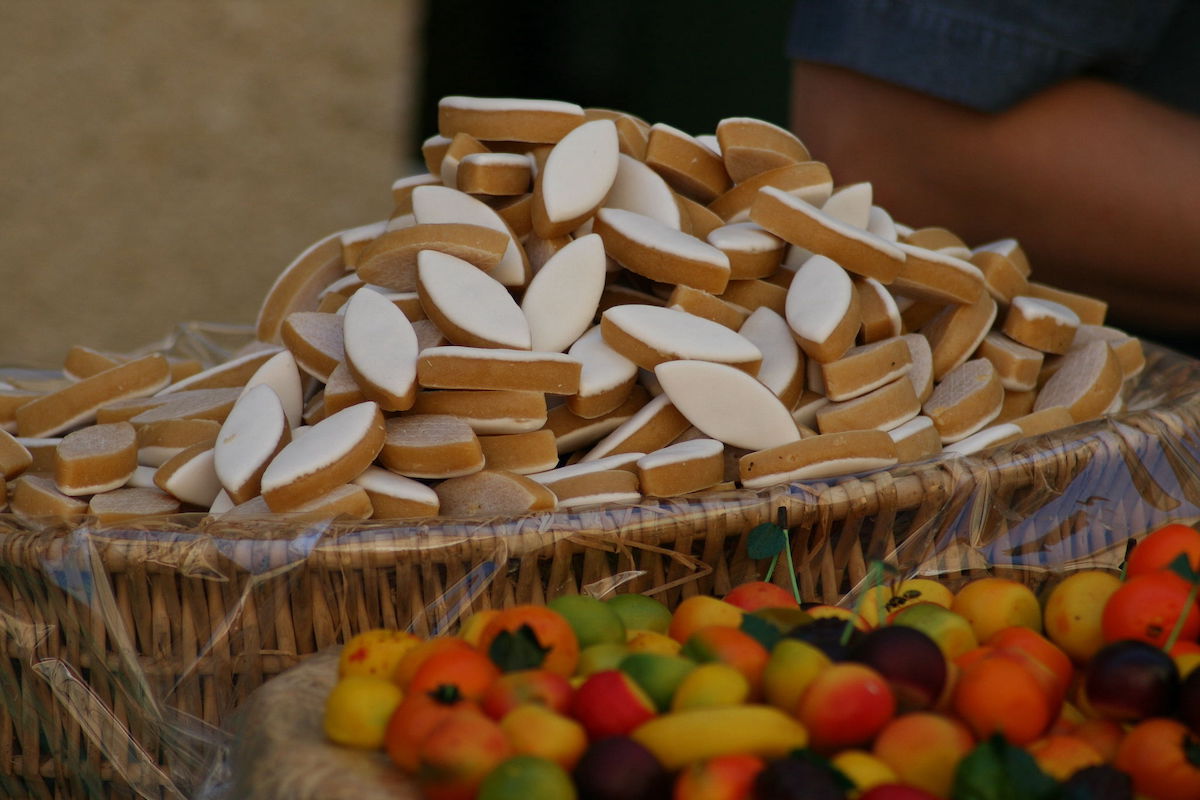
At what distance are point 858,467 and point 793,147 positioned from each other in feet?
1.28

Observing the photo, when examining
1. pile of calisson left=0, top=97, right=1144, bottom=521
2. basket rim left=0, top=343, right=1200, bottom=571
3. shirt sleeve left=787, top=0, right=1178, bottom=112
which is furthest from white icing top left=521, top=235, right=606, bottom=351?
shirt sleeve left=787, top=0, right=1178, bottom=112

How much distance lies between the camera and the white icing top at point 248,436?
0.80 metres

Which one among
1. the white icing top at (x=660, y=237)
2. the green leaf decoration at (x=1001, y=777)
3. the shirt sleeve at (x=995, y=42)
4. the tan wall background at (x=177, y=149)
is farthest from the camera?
the tan wall background at (x=177, y=149)

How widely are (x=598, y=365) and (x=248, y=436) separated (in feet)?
0.88

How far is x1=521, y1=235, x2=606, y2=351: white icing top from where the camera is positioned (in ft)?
2.99

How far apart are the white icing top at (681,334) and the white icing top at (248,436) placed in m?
0.27

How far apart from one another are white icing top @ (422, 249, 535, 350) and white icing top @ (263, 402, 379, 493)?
0.10 m

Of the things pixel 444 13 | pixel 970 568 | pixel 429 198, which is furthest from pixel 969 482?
pixel 444 13

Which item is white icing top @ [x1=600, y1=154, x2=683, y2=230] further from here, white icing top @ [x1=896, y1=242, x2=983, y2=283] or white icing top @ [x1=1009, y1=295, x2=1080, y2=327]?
white icing top @ [x1=1009, y1=295, x2=1080, y2=327]

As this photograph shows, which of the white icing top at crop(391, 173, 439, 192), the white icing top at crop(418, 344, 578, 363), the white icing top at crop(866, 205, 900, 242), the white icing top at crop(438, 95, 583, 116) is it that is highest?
the white icing top at crop(438, 95, 583, 116)

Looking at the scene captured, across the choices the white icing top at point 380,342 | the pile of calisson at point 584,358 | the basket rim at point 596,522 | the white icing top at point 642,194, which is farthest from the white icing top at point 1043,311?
the white icing top at point 380,342

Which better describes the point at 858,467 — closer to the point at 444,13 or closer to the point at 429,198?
the point at 429,198

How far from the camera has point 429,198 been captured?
988mm

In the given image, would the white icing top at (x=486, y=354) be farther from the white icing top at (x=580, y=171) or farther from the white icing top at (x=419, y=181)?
the white icing top at (x=419, y=181)
